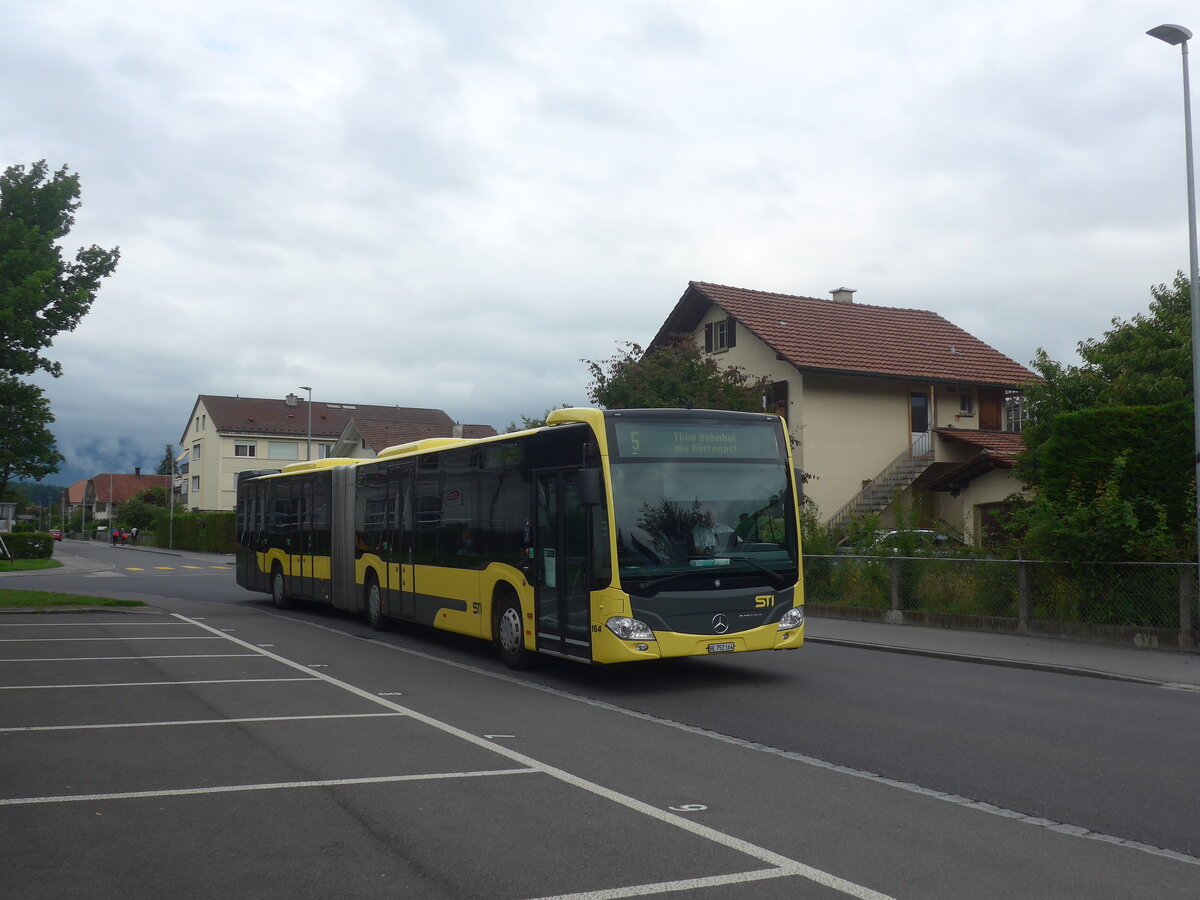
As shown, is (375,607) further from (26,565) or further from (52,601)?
(26,565)

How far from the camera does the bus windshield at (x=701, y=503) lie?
10914mm

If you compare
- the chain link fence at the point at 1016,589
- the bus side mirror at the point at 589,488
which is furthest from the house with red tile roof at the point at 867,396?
the bus side mirror at the point at 589,488

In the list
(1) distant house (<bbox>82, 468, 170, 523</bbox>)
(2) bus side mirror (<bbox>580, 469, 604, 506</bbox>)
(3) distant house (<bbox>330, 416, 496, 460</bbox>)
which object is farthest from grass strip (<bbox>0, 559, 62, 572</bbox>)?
(1) distant house (<bbox>82, 468, 170, 523</bbox>)

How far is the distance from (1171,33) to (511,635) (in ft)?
36.9

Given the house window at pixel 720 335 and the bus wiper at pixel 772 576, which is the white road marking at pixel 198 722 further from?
the house window at pixel 720 335

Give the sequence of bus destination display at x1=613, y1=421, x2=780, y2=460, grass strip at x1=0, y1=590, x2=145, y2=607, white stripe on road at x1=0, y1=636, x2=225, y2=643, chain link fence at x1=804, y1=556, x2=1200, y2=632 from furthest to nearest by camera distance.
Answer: grass strip at x1=0, y1=590, x2=145, y2=607 → white stripe on road at x1=0, y1=636, x2=225, y2=643 → chain link fence at x1=804, y1=556, x2=1200, y2=632 → bus destination display at x1=613, y1=421, x2=780, y2=460

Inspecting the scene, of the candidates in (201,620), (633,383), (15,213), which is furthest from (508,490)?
(633,383)

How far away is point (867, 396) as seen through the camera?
1457 inches

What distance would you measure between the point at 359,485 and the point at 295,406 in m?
80.7

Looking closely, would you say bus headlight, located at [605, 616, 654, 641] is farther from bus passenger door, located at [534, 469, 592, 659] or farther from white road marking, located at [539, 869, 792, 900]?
white road marking, located at [539, 869, 792, 900]

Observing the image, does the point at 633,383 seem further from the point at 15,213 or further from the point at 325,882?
the point at 325,882

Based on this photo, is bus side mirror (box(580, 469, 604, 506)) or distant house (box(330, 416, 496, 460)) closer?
bus side mirror (box(580, 469, 604, 506))

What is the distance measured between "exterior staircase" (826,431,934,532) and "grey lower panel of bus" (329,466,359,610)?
19636 mm

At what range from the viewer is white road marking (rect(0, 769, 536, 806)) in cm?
671
